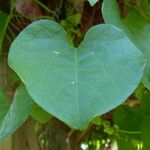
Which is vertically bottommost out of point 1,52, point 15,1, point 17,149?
point 17,149

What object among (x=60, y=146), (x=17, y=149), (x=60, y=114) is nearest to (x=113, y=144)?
(x=60, y=146)

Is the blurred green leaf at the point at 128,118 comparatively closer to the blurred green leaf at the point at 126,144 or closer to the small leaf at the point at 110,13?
the blurred green leaf at the point at 126,144

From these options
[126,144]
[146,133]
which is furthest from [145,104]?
[126,144]

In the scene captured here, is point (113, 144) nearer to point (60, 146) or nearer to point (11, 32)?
point (60, 146)

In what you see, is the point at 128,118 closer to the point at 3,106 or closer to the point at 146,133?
the point at 146,133

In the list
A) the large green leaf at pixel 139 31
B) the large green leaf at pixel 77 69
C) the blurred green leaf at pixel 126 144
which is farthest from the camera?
the blurred green leaf at pixel 126 144

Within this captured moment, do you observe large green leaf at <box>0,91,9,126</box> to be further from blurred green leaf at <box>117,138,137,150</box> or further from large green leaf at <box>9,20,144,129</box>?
blurred green leaf at <box>117,138,137,150</box>

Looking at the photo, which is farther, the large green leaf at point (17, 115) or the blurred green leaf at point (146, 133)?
A: the blurred green leaf at point (146, 133)

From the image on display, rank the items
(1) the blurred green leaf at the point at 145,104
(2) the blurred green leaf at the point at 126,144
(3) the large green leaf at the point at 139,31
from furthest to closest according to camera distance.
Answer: (2) the blurred green leaf at the point at 126,144 < (1) the blurred green leaf at the point at 145,104 < (3) the large green leaf at the point at 139,31

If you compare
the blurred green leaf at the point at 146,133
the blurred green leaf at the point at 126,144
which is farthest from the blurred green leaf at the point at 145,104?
the blurred green leaf at the point at 126,144
